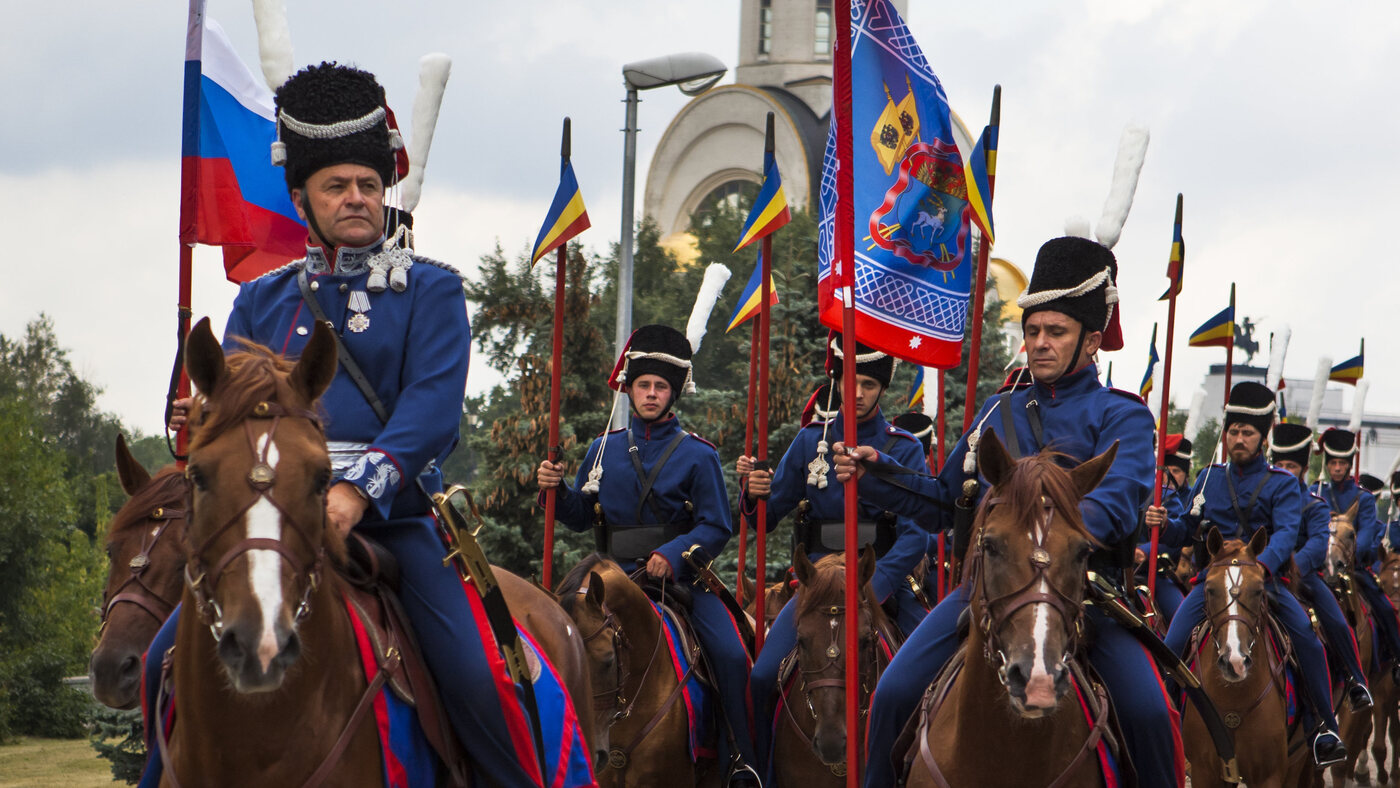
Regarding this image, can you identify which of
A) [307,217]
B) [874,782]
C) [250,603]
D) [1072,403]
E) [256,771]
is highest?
[307,217]

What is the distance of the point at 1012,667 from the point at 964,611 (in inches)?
50.5

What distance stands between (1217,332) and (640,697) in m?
9.69

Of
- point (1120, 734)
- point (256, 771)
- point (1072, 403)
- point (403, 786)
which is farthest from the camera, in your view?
point (1072, 403)

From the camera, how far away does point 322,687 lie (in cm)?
425

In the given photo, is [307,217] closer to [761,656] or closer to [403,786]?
[403,786]

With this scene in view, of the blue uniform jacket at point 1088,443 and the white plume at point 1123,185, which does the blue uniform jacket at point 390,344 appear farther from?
the white plume at point 1123,185

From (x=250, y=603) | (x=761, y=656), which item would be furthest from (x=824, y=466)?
(x=250, y=603)

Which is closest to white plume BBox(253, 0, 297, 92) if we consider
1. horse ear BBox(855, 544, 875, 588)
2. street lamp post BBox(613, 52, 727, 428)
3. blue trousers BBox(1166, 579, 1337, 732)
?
horse ear BBox(855, 544, 875, 588)

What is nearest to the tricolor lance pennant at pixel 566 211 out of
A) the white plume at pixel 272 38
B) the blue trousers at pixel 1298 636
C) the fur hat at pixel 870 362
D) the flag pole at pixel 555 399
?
the flag pole at pixel 555 399

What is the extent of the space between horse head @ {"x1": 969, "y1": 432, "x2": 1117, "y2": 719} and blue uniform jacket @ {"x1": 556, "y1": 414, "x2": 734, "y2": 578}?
4.42 m

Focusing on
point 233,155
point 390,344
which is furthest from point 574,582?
point 390,344

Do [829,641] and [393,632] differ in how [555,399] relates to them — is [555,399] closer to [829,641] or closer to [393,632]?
[829,641]

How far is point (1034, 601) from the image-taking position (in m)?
4.86

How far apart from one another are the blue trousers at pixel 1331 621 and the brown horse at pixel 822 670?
562 cm
